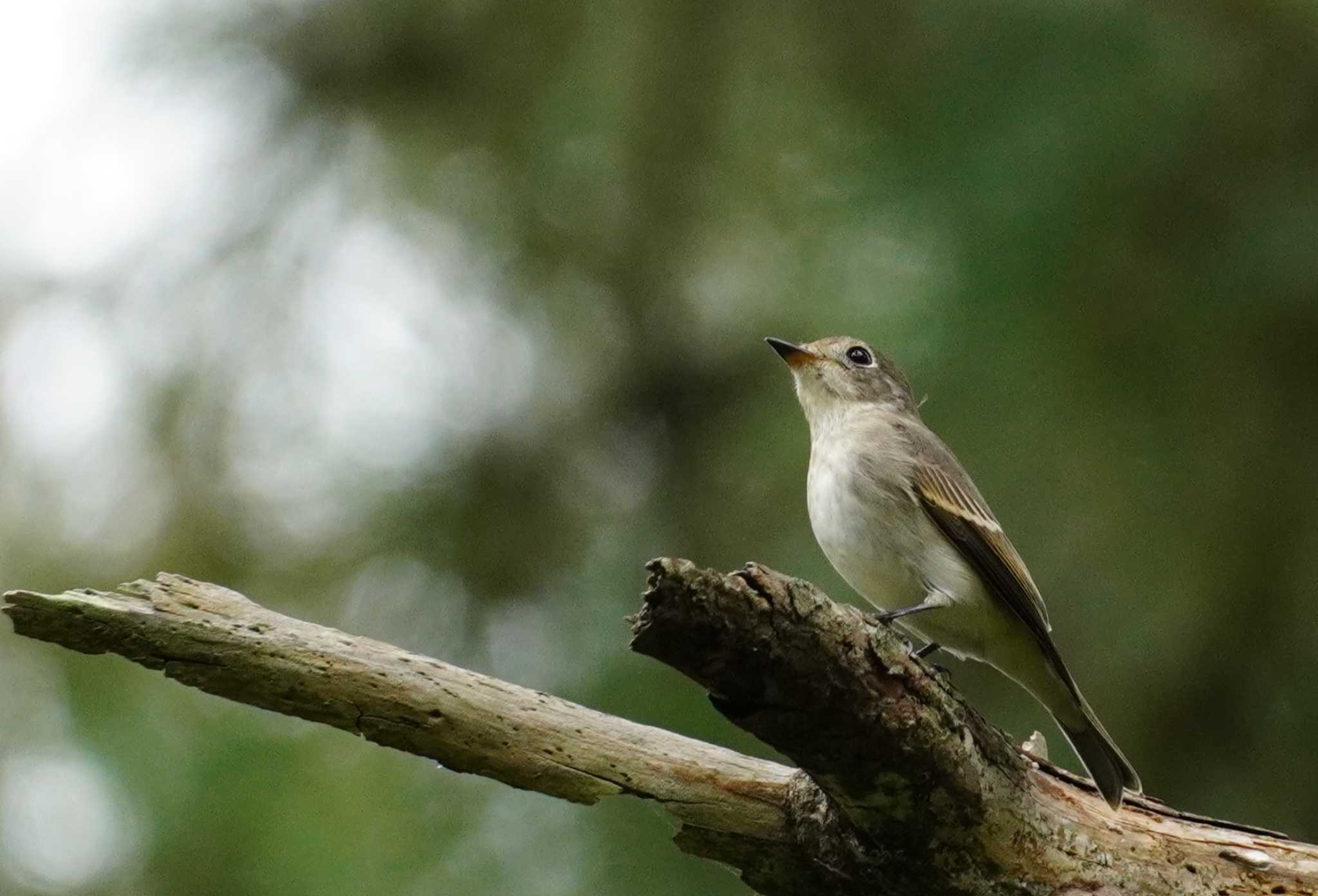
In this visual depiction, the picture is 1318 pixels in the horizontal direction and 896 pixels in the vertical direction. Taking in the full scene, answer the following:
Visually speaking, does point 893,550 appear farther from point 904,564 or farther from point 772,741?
point 772,741

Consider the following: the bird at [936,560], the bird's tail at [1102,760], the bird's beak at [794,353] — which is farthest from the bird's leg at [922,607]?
the bird's beak at [794,353]

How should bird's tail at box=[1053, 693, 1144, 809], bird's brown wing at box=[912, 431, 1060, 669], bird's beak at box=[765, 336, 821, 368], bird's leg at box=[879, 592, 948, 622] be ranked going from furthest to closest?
bird's beak at box=[765, 336, 821, 368]
bird's brown wing at box=[912, 431, 1060, 669]
bird's leg at box=[879, 592, 948, 622]
bird's tail at box=[1053, 693, 1144, 809]

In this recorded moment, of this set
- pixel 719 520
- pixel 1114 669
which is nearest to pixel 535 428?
pixel 719 520

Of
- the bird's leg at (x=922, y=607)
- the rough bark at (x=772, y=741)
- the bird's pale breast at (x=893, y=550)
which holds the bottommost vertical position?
the rough bark at (x=772, y=741)

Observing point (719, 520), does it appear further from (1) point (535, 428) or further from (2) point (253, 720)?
(2) point (253, 720)

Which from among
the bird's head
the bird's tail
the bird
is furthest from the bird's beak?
the bird's tail

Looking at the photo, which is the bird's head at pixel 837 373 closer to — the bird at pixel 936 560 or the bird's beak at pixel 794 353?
the bird's beak at pixel 794 353

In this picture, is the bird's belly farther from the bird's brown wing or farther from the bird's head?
the bird's head

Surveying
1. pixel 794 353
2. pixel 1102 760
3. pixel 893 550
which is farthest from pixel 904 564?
pixel 794 353
